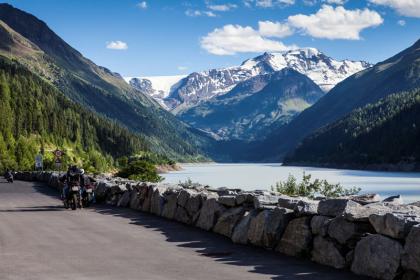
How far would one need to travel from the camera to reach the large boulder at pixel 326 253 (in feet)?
46.3

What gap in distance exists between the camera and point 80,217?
26766 millimetres

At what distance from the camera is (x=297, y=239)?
15.8 metres

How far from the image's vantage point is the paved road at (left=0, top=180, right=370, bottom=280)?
13.2 m

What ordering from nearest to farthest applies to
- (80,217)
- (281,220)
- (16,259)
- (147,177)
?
(16,259)
(281,220)
(80,217)
(147,177)

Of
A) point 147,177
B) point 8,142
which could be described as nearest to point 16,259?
point 147,177

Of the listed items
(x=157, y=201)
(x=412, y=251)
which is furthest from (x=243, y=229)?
(x=157, y=201)

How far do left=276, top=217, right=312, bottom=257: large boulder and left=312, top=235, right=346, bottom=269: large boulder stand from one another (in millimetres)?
357

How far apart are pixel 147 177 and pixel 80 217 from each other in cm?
Answer: 4202

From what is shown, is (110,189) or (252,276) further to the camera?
(110,189)

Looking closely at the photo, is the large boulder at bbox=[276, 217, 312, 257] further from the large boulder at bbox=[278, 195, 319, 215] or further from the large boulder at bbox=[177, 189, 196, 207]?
the large boulder at bbox=[177, 189, 196, 207]

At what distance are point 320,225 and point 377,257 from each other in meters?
2.42

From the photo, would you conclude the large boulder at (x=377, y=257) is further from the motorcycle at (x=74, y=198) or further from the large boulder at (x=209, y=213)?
the motorcycle at (x=74, y=198)

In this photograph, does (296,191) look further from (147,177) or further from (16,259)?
(147,177)

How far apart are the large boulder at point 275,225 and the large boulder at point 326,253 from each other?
1.55 metres
